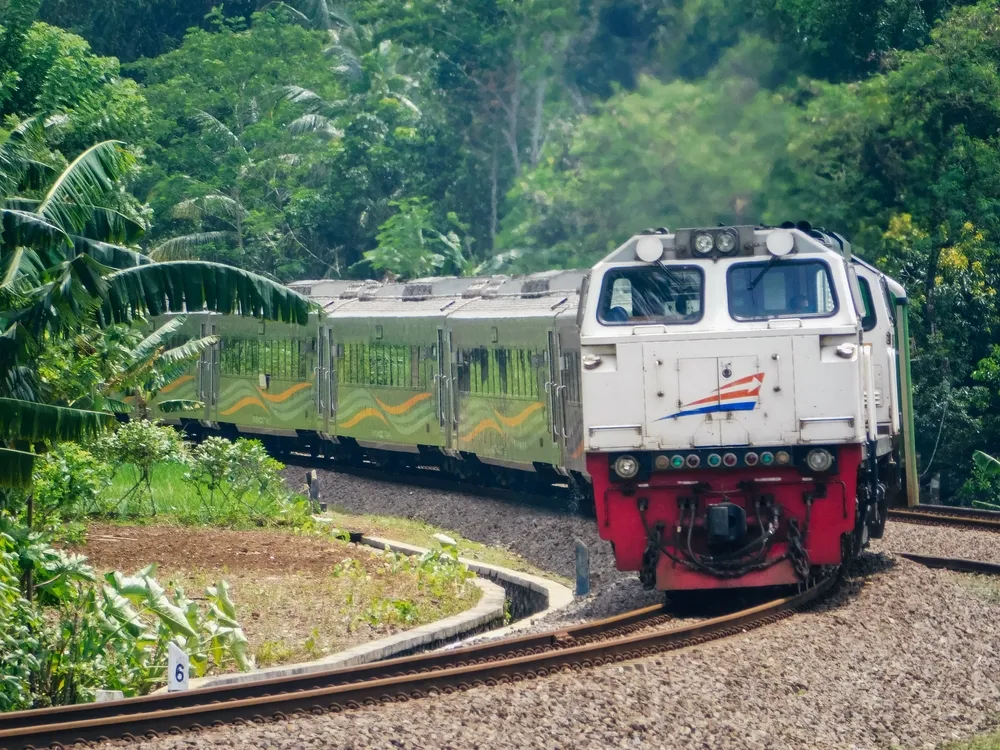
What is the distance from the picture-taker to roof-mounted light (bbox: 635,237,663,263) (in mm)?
10805

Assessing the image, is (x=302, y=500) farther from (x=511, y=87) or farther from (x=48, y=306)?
(x=511, y=87)

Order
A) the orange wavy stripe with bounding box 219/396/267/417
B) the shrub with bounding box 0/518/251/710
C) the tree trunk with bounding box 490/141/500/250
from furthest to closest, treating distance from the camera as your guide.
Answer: the tree trunk with bounding box 490/141/500/250
the orange wavy stripe with bounding box 219/396/267/417
the shrub with bounding box 0/518/251/710

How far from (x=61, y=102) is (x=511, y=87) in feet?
64.4

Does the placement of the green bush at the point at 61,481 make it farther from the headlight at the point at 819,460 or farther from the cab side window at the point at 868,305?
the cab side window at the point at 868,305

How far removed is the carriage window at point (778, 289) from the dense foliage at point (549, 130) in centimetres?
1171

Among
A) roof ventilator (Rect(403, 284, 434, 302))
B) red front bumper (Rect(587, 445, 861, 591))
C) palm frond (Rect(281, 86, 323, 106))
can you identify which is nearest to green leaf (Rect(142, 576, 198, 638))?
red front bumper (Rect(587, 445, 861, 591))

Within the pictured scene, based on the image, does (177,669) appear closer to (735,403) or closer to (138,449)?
(735,403)

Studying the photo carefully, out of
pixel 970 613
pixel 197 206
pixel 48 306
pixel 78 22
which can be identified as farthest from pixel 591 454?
pixel 78 22

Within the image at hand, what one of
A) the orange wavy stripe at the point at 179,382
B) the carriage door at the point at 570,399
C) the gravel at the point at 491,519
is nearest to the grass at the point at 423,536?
the gravel at the point at 491,519

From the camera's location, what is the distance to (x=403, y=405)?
22297mm

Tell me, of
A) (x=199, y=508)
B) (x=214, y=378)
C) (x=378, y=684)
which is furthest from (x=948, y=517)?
(x=214, y=378)

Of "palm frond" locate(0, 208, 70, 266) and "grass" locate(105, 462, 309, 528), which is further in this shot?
"grass" locate(105, 462, 309, 528)

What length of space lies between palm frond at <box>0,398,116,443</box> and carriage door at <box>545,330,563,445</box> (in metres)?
8.01

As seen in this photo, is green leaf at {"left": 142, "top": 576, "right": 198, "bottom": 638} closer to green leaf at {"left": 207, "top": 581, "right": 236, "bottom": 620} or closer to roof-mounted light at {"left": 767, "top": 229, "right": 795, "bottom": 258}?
green leaf at {"left": 207, "top": 581, "right": 236, "bottom": 620}
